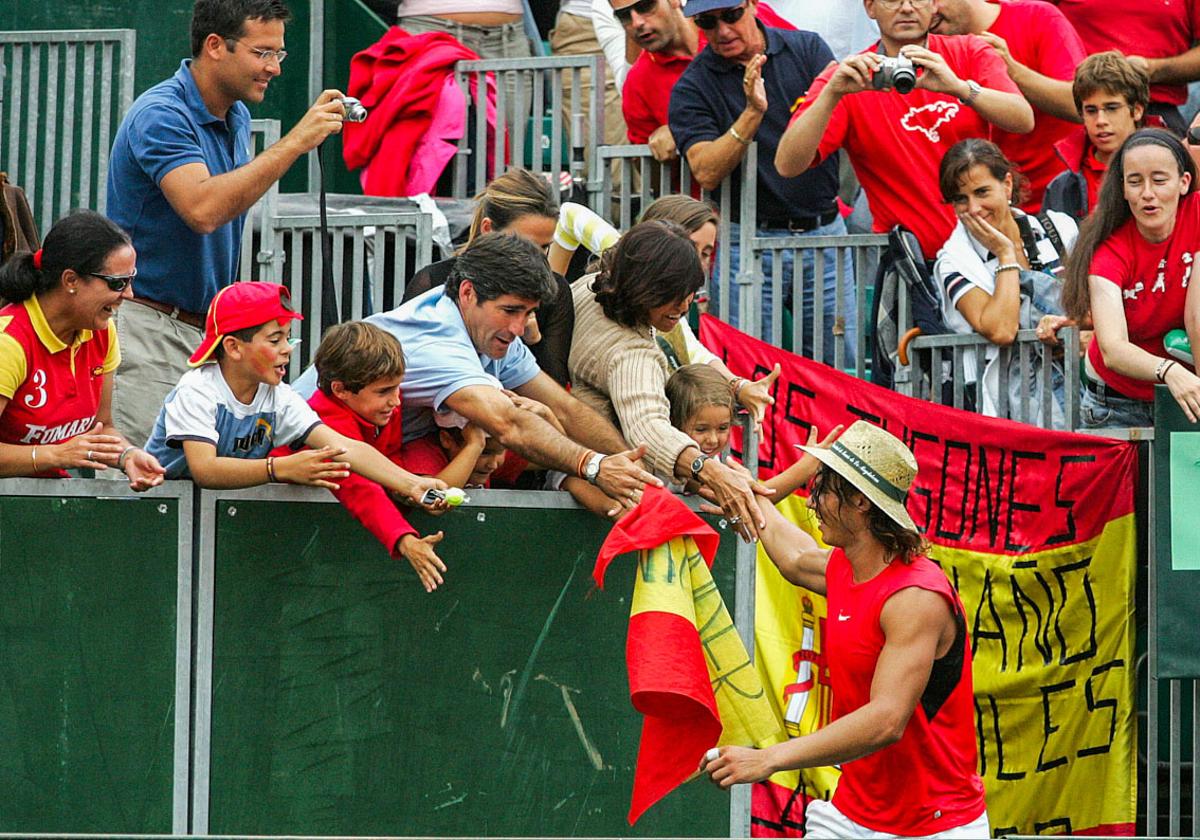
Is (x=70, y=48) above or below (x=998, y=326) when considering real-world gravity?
above

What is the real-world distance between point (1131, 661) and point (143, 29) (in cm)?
627

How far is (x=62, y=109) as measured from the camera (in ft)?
32.3

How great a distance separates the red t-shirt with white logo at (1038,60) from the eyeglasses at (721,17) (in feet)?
4.18

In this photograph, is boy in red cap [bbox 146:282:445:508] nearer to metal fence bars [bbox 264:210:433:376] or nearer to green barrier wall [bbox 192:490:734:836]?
green barrier wall [bbox 192:490:734:836]

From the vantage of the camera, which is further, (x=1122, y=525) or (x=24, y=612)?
(x=1122, y=525)

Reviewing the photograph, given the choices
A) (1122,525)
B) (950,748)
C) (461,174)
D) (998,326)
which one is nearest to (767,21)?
(461,174)

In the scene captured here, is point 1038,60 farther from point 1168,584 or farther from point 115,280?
point 115,280

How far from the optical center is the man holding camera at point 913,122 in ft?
28.1

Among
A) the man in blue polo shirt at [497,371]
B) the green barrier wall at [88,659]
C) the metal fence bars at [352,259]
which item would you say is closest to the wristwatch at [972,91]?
the metal fence bars at [352,259]

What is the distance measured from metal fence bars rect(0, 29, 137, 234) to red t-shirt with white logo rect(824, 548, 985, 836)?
17.4ft

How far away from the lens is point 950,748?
5.59 meters

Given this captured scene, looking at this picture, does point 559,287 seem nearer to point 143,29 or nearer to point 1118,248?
point 1118,248

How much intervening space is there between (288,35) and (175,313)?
4.73m

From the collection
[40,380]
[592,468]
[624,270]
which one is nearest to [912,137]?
[624,270]
